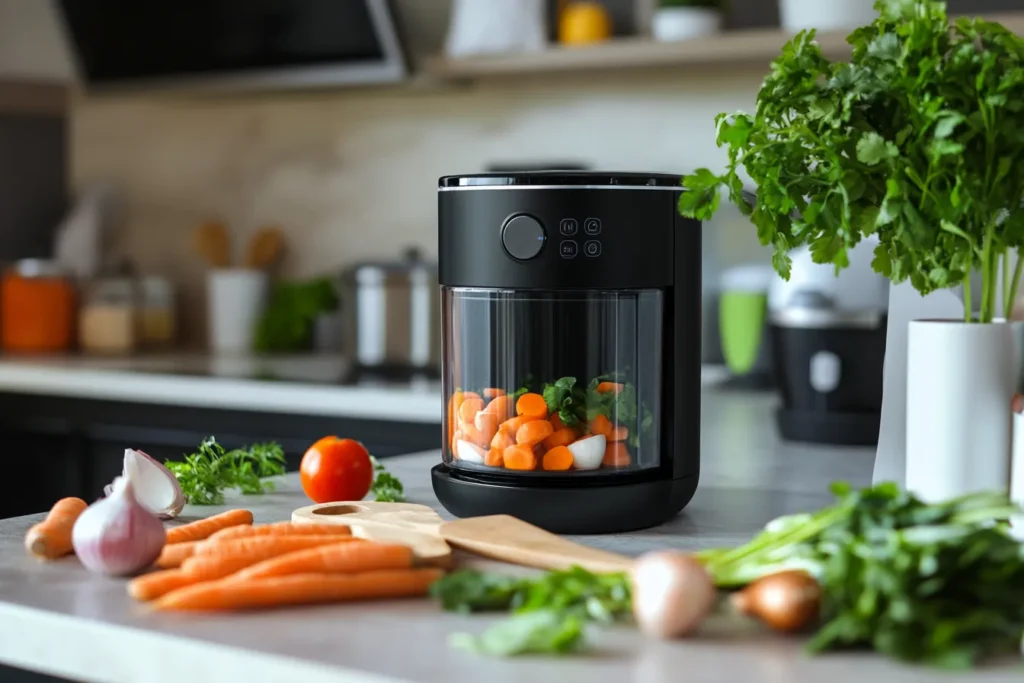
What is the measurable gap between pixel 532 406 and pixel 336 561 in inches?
12.0

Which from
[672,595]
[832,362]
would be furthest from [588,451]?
[832,362]

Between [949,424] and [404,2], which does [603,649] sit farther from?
[404,2]

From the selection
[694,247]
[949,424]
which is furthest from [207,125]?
[949,424]

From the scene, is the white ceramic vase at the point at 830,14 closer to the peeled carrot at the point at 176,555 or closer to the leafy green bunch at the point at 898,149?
the leafy green bunch at the point at 898,149

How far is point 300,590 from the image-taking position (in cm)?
94

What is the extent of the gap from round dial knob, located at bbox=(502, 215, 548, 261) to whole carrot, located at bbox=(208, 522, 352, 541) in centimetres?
31

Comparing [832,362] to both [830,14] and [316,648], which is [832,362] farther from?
[316,648]

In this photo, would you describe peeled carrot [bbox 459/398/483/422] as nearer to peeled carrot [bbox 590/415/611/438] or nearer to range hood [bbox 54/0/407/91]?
peeled carrot [bbox 590/415/611/438]

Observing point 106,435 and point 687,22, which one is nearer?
point 687,22

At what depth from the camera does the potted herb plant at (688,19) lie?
2.57 metres

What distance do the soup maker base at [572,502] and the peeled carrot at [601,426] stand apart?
0.16 ft

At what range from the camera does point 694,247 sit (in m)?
1.30

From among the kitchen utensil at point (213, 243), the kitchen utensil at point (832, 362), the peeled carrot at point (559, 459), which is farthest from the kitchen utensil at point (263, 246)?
the peeled carrot at point (559, 459)

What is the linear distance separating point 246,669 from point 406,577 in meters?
0.17
